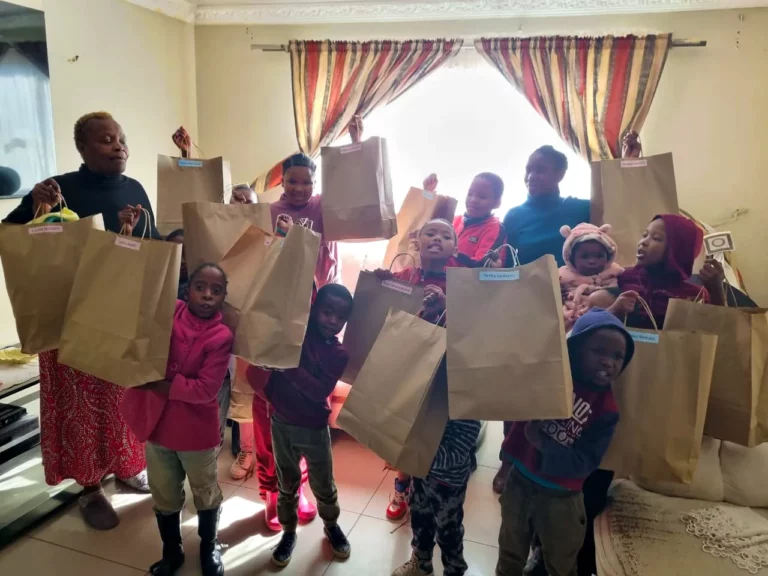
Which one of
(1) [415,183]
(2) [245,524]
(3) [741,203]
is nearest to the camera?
(2) [245,524]

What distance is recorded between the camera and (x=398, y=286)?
1454mm

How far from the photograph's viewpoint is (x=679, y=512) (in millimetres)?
1427

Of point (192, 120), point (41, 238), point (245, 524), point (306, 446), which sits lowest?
point (245, 524)

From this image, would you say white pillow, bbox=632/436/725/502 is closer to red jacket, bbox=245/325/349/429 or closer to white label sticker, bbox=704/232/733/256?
white label sticker, bbox=704/232/733/256

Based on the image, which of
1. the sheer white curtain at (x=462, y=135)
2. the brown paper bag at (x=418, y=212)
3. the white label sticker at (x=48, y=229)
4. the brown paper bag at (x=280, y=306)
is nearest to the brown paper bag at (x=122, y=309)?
the white label sticker at (x=48, y=229)

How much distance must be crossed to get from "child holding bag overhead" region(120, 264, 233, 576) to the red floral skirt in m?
0.43

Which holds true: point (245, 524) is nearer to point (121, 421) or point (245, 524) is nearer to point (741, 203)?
point (121, 421)

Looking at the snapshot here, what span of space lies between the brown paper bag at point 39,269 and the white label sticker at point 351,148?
0.75 metres

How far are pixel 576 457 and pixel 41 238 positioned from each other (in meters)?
1.47

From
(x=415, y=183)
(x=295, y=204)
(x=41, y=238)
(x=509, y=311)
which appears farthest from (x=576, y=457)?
(x=415, y=183)

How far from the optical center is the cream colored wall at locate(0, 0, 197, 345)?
2.49 meters

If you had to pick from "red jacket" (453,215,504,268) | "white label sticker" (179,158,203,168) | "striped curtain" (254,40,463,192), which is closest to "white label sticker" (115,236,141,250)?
"white label sticker" (179,158,203,168)

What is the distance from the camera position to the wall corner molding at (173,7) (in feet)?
9.74

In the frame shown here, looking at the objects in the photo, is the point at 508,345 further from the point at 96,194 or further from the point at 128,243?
the point at 96,194
